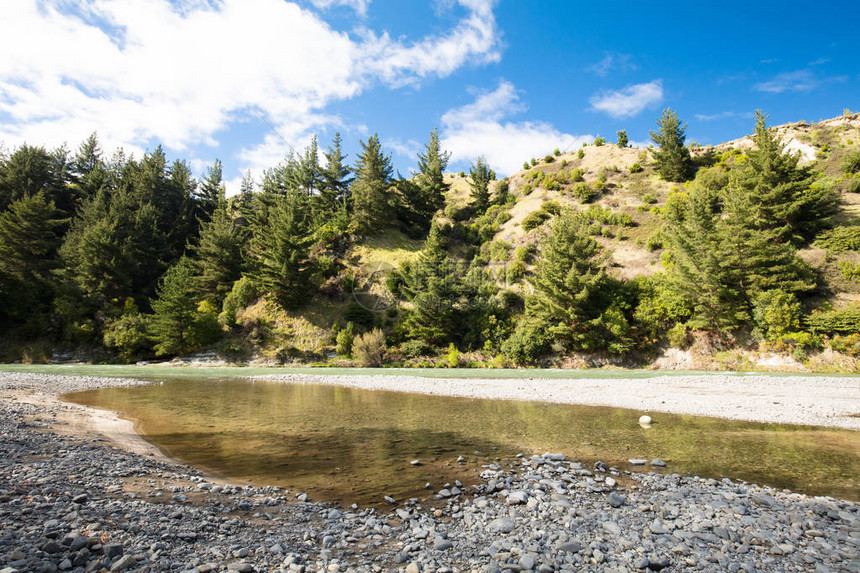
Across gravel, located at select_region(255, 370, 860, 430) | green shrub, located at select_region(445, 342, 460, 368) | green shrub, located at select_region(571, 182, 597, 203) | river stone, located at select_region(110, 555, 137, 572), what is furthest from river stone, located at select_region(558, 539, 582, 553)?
green shrub, located at select_region(571, 182, 597, 203)

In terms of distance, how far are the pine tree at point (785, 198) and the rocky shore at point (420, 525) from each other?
121ft

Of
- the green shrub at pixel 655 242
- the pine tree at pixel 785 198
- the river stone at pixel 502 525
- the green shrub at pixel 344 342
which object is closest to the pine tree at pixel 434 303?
the green shrub at pixel 344 342

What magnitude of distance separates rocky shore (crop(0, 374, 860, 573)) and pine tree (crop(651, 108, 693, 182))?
59875mm

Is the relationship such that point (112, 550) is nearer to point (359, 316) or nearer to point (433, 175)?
point (359, 316)

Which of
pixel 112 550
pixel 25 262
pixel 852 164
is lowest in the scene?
pixel 112 550

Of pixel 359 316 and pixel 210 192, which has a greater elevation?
pixel 210 192

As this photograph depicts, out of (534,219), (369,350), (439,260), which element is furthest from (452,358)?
(534,219)

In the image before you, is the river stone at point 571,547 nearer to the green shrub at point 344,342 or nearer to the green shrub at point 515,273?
A: the green shrub at point 344,342

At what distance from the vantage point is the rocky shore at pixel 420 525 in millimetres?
4152

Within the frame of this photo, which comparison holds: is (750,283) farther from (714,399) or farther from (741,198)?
(714,399)

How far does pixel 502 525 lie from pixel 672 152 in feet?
210

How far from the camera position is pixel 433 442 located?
33.9ft

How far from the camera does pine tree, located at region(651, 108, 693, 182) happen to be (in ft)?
177

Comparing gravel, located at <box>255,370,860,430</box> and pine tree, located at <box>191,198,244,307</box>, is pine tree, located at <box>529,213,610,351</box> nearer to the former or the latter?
gravel, located at <box>255,370,860,430</box>
